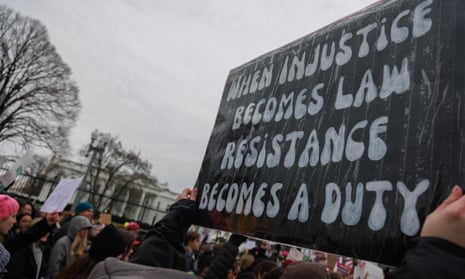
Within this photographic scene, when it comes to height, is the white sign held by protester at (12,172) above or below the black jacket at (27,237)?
above

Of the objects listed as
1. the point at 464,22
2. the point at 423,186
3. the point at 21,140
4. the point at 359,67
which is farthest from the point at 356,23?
the point at 21,140

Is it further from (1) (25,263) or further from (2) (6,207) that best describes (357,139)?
(1) (25,263)

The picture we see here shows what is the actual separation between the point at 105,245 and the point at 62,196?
171cm

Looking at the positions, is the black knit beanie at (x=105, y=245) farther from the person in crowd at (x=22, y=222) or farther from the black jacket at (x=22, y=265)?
the person in crowd at (x=22, y=222)

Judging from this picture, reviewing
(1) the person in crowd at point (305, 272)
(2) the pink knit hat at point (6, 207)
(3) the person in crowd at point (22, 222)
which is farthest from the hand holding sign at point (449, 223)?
(3) the person in crowd at point (22, 222)

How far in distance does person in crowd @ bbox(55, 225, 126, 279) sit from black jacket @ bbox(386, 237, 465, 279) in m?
2.35

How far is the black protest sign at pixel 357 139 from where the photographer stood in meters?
1.14

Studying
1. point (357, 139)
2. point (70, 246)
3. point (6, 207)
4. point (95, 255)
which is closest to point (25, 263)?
point (70, 246)

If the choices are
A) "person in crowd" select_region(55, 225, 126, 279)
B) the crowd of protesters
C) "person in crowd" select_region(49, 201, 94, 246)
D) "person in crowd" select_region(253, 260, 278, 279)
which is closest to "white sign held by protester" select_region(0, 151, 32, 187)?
the crowd of protesters

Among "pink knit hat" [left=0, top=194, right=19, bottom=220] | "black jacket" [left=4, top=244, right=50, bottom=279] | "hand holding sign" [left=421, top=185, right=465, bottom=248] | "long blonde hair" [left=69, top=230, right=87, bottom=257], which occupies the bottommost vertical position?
"black jacket" [left=4, top=244, right=50, bottom=279]

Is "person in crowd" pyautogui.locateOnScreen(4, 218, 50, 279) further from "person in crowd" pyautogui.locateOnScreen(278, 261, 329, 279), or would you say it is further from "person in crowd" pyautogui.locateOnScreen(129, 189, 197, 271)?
"person in crowd" pyautogui.locateOnScreen(278, 261, 329, 279)

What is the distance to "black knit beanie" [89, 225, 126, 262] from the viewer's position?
8.77 ft

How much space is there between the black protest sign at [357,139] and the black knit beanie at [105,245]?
3.44 ft

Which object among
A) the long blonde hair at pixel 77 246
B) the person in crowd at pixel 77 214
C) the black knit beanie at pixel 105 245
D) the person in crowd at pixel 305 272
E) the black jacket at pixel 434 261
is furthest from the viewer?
the person in crowd at pixel 77 214
